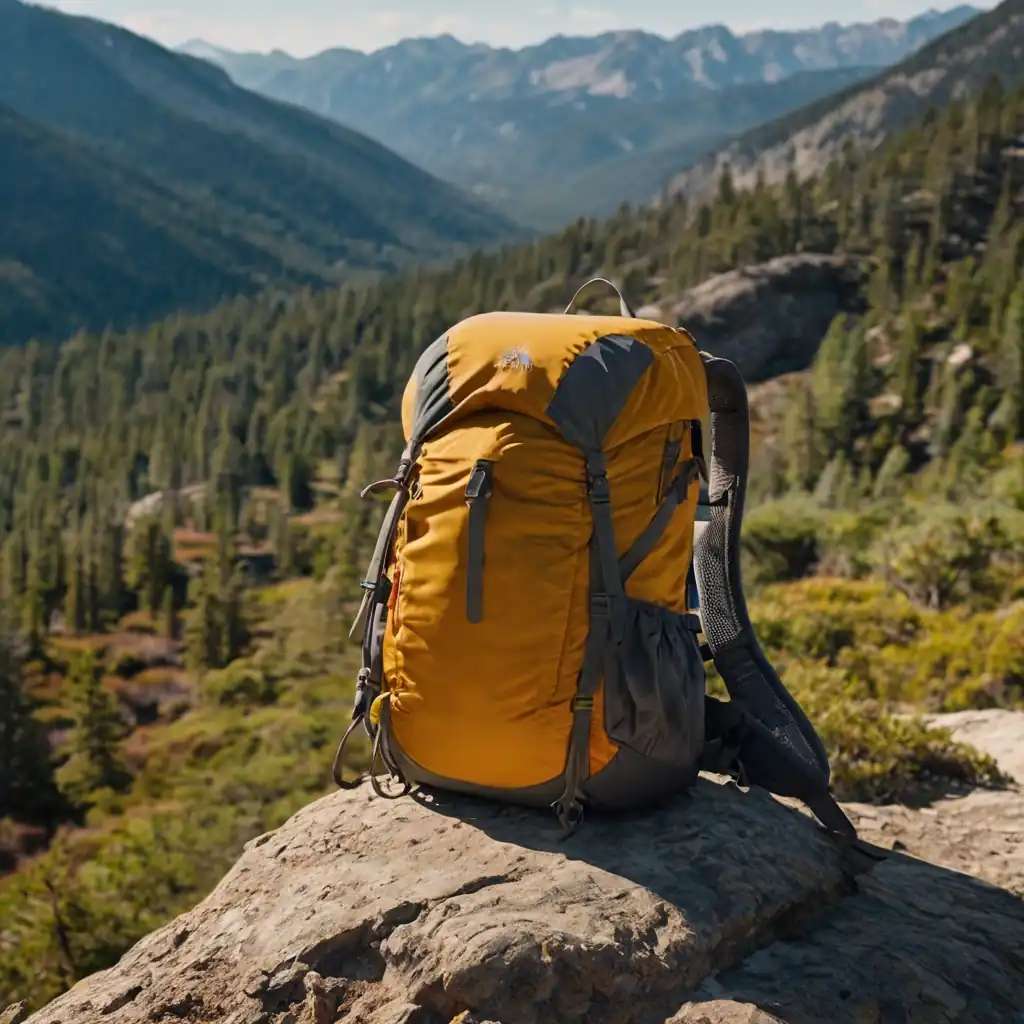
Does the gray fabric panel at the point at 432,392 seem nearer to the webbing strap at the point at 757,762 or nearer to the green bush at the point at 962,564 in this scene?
the webbing strap at the point at 757,762

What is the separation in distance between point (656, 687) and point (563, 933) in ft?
2.58

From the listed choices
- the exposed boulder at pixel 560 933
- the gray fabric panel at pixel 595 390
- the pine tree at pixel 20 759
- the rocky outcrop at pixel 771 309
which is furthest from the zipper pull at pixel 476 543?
the rocky outcrop at pixel 771 309

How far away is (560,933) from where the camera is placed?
2674 millimetres

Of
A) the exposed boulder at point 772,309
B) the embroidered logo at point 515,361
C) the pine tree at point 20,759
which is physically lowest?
the pine tree at point 20,759

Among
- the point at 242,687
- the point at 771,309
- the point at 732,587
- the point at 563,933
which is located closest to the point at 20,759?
the point at 242,687

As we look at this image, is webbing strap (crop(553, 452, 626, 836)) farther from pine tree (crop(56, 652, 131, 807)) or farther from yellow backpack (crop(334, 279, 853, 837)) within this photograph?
pine tree (crop(56, 652, 131, 807))

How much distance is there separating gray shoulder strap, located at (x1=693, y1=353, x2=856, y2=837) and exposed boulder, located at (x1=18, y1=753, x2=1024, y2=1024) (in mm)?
160

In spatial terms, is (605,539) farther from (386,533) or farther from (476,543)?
(386,533)

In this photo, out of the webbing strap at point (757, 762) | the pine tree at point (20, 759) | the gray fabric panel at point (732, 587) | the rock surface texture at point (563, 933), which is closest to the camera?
the rock surface texture at point (563, 933)

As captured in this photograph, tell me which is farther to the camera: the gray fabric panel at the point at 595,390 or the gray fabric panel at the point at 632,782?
the gray fabric panel at the point at 632,782

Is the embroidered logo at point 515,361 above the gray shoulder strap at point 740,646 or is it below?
above

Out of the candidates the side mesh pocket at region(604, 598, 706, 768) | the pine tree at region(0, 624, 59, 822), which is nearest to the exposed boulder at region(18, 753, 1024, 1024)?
the side mesh pocket at region(604, 598, 706, 768)

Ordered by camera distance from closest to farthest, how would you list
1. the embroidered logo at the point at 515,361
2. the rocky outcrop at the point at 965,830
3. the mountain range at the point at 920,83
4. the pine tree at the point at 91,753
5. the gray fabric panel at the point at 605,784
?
the embroidered logo at the point at 515,361 → the gray fabric panel at the point at 605,784 → the rocky outcrop at the point at 965,830 → the pine tree at the point at 91,753 → the mountain range at the point at 920,83

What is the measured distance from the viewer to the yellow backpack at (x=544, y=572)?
2998 mm
